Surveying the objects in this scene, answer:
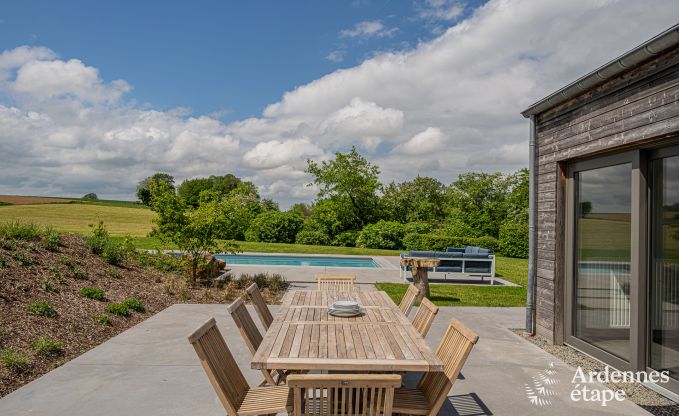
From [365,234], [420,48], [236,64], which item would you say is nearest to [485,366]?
[420,48]

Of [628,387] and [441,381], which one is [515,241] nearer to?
[628,387]

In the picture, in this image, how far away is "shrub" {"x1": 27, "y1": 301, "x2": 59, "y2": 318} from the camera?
617 centimetres

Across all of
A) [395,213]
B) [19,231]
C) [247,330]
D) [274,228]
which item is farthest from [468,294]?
[395,213]

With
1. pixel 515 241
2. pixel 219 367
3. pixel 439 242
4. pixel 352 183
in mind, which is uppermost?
pixel 352 183

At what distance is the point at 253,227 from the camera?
2516 centimetres

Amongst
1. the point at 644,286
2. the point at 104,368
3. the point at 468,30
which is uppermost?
the point at 468,30

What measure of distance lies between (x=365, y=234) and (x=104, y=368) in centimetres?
1966

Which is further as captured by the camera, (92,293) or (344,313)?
(92,293)

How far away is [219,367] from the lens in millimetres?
2934

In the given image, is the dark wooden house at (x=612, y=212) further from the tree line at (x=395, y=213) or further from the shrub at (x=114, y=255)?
the tree line at (x=395, y=213)

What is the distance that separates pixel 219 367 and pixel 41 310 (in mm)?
4593

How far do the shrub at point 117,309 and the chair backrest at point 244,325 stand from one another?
404 cm

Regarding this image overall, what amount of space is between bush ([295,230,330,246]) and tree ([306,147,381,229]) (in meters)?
4.48

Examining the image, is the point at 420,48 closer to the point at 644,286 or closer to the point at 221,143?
the point at 644,286
